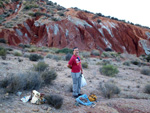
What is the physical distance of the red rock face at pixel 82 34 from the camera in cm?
2669

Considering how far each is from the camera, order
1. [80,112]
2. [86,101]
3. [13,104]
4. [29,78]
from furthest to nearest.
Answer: [29,78], [86,101], [80,112], [13,104]

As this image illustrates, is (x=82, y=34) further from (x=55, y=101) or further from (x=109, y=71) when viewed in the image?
(x=55, y=101)

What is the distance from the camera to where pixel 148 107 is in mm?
4496

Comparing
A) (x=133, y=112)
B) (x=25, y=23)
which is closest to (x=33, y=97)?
(x=133, y=112)

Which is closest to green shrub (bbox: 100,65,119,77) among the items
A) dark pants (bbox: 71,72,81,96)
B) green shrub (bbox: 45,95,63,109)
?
dark pants (bbox: 71,72,81,96)

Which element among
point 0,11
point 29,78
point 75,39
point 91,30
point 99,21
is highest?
point 0,11

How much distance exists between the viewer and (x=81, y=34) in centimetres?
3006

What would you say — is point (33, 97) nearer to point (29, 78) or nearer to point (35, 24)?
point (29, 78)

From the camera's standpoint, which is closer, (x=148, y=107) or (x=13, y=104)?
(x=13, y=104)

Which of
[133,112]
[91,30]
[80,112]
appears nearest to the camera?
[80,112]

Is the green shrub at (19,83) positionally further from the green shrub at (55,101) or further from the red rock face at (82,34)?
the red rock face at (82,34)

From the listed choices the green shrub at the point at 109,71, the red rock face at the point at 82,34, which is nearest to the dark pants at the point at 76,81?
the green shrub at the point at 109,71

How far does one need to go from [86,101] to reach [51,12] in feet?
103

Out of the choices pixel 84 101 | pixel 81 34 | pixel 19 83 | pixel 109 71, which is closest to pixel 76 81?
pixel 84 101
